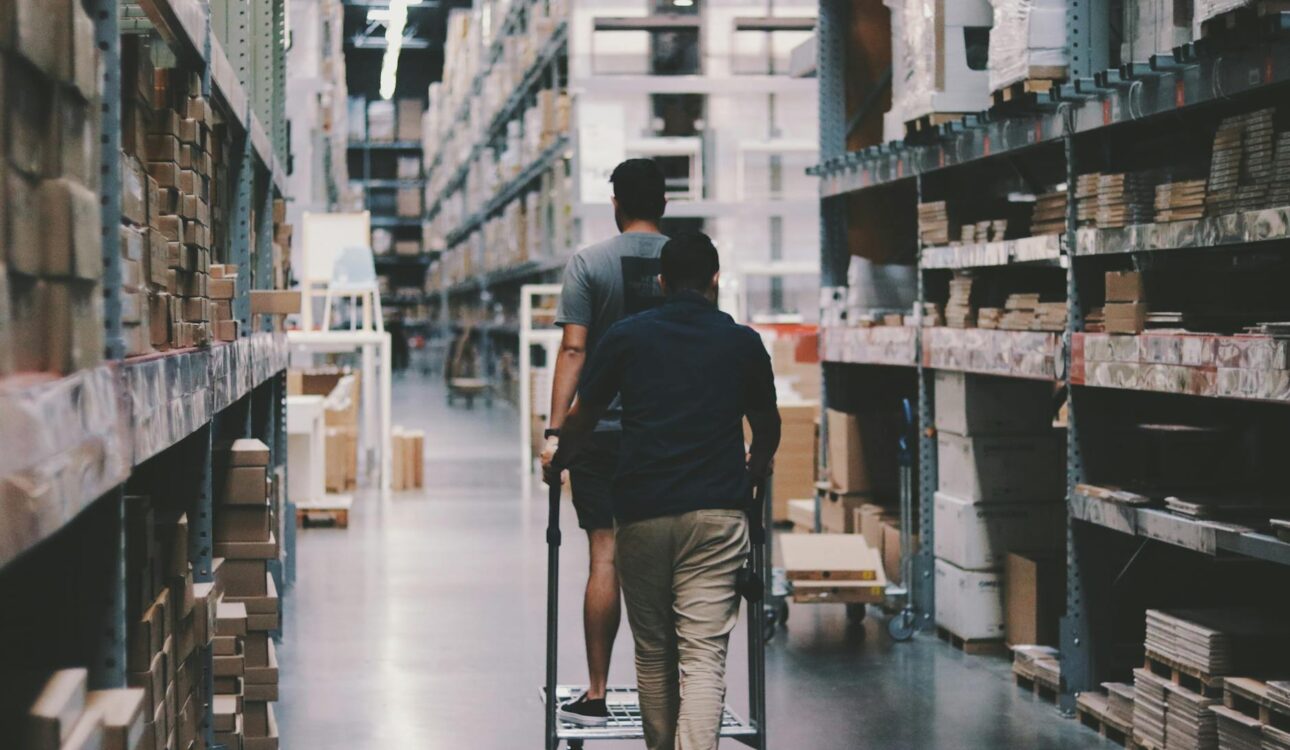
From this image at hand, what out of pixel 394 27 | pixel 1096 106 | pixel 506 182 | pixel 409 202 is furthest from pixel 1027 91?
pixel 409 202

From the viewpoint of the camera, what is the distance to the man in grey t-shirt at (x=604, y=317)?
16.7 ft

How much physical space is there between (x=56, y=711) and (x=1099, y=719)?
431cm

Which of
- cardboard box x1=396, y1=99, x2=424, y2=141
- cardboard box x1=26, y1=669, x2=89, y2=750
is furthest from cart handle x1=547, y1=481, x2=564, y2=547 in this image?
cardboard box x1=396, y1=99, x2=424, y2=141

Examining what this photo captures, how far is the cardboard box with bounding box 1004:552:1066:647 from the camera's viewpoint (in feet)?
21.0

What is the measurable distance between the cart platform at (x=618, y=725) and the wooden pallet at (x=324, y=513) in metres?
6.00

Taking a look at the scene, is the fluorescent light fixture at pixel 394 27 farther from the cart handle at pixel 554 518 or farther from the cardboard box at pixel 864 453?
the cart handle at pixel 554 518

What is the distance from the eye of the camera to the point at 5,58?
1826 mm

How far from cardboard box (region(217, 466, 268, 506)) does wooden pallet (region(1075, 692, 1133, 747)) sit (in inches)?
113

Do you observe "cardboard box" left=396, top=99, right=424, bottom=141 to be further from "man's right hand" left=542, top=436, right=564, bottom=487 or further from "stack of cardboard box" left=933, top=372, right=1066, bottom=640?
"man's right hand" left=542, top=436, right=564, bottom=487

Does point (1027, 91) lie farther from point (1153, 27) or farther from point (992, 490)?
point (992, 490)

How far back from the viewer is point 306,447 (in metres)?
11.1

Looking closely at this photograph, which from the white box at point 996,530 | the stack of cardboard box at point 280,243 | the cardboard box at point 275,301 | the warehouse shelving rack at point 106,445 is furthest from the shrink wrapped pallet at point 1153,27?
the stack of cardboard box at point 280,243

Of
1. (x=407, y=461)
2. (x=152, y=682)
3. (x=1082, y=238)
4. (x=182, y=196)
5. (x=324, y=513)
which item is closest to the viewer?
(x=152, y=682)

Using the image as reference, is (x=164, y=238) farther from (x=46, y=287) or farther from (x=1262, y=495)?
(x=1262, y=495)
